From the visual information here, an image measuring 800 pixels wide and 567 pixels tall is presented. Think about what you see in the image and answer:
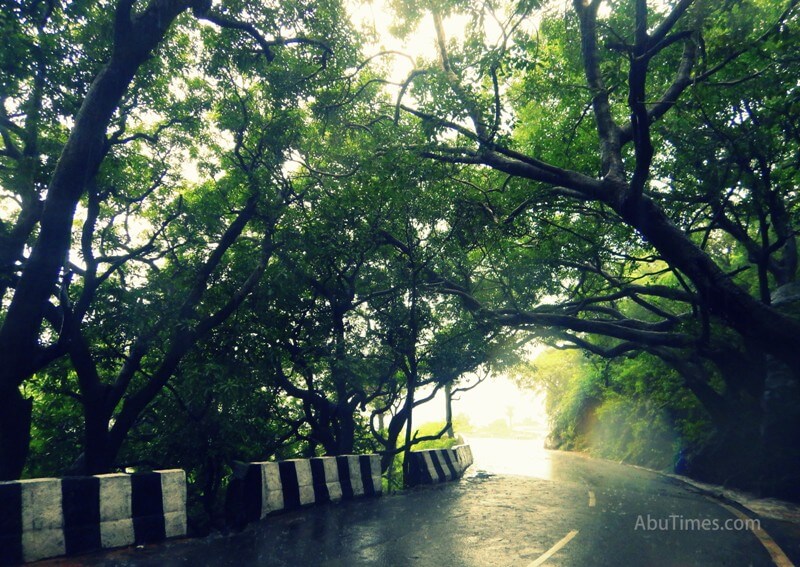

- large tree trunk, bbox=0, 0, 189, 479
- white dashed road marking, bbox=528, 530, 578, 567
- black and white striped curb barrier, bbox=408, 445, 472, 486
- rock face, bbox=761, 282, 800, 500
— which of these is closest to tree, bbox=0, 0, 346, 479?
large tree trunk, bbox=0, 0, 189, 479

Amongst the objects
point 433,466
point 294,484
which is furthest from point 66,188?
point 433,466

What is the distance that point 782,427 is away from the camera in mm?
10078

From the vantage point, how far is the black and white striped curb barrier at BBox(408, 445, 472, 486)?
11859 mm

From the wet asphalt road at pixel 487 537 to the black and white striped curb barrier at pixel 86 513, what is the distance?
188 mm

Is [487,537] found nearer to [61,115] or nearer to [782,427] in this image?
[782,427]

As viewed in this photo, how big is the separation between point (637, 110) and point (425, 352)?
359 inches

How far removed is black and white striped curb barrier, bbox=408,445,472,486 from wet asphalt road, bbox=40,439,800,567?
2002mm

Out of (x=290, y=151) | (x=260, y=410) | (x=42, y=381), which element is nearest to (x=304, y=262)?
(x=290, y=151)

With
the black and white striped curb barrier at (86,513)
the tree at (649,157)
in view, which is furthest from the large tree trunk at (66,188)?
the tree at (649,157)

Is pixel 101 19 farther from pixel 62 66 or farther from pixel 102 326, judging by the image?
pixel 102 326

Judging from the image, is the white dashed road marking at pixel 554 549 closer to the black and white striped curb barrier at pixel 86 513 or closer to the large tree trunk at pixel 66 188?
the black and white striped curb barrier at pixel 86 513

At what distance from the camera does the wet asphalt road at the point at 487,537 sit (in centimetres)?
511

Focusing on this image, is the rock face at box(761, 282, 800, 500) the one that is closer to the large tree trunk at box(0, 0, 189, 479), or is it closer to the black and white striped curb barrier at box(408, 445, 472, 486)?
the black and white striped curb barrier at box(408, 445, 472, 486)

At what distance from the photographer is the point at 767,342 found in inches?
304
